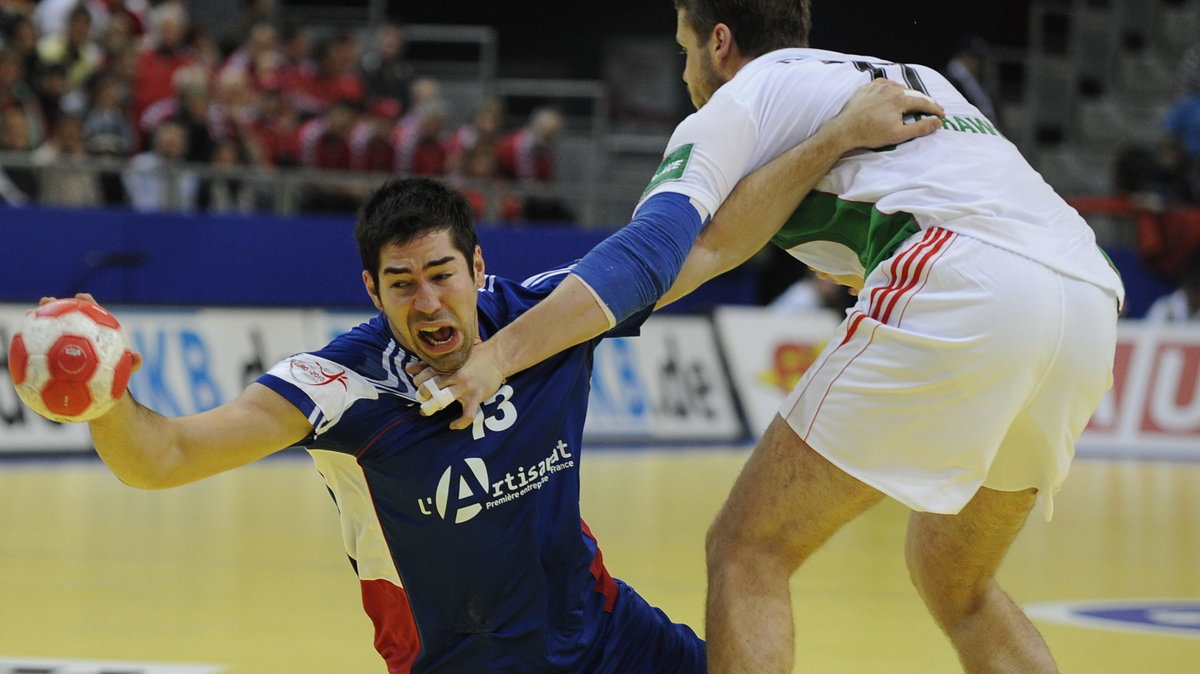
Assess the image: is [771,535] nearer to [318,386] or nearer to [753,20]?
[318,386]

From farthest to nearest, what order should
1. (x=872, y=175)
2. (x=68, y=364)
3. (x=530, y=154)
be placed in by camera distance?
(x=530, y=154), (x=872, y=175), (x=68, y=364)

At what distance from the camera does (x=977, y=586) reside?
451 cm

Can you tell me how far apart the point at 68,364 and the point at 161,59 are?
12846 millimetres

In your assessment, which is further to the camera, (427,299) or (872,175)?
(872,175)

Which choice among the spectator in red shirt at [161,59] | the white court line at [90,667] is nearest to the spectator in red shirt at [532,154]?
the spectator in red shirt at [161,59]

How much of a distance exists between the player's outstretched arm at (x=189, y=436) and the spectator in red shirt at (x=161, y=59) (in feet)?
37.5

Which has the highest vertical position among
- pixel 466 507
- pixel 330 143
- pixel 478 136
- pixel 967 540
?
pixel 466 507

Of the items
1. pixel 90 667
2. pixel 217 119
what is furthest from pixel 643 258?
pixel 217 119

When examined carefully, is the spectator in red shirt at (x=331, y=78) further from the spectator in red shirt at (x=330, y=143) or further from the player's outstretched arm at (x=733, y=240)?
the player's outstretched arm at (x=733, y=240)

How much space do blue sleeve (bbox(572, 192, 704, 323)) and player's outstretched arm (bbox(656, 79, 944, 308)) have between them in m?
0.15

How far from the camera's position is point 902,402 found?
12.6 ft

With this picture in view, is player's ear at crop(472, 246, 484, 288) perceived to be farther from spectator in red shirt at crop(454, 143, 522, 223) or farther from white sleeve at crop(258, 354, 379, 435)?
spectator in red shirt at crop(454, 143, 522, 223)

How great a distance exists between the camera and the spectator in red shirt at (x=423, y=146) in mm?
15578

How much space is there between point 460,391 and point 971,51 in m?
13.3
